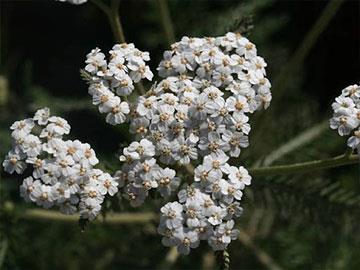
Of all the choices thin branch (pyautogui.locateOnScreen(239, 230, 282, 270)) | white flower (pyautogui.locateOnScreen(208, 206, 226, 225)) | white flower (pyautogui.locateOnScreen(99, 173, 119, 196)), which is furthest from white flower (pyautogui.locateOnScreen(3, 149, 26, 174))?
thin branch (pyautogui.locateOnScreen(239, 230, 282, 270))

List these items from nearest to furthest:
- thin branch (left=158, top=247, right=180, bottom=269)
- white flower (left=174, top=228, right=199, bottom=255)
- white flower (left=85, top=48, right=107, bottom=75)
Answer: white flower (left=174, top=228, right=199, bottom=255), white flower (left=85, top=48, right=107, bottom=75), thin branch (left=158, top=247, right=180, bottom=269)

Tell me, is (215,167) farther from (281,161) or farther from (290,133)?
(290,133)

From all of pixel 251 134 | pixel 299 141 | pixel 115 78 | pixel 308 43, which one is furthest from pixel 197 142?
pixel 299 141

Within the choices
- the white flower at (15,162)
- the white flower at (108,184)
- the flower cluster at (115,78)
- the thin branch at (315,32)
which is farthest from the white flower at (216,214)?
the thin branch at (315,32)

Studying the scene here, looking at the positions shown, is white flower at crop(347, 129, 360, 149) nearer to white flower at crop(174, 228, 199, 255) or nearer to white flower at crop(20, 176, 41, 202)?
white flower at crop(174, 228, 199, 255)

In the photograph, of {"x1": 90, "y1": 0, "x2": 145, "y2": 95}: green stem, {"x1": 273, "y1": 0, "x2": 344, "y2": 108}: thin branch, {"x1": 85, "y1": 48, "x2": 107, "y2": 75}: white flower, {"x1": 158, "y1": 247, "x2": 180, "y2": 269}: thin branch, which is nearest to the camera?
{"x1": 85, "y1": 48, "x2": 107, "y2": 75}: white flower

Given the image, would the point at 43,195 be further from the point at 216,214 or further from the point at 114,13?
the point at 114,13

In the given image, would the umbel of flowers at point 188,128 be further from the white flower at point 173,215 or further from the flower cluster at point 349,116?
the flower cluster at point 349,116
